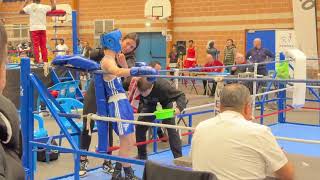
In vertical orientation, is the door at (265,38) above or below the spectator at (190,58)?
above

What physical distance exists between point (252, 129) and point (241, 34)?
12786mm

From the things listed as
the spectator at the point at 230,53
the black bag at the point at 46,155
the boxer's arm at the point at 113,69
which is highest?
the spectator at the point at 230,53

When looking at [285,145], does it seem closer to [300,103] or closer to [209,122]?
[300,103]

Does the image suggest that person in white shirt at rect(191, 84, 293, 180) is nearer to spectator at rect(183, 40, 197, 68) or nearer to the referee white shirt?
the referee white shirt

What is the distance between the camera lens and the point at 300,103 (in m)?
5.80

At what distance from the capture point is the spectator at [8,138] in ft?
2.96

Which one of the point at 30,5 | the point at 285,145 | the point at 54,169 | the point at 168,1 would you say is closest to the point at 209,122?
the point at 54,169

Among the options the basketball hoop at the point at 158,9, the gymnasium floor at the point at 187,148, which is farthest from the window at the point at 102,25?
the gymnasium floor at the point at 187,148

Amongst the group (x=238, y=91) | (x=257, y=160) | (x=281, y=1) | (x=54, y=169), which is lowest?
(x=54, y=169)

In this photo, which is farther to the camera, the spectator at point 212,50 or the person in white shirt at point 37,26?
the spectator at point 212,50

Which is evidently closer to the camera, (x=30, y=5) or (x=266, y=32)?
(x=30, y=5)

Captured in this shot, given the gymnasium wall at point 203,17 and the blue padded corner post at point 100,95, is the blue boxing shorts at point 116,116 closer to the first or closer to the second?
the blue padded corner post at point 100,95

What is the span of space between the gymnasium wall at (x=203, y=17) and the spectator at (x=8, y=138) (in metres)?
13.4

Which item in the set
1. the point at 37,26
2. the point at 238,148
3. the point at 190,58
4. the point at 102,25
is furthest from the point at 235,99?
the point at 102,25
